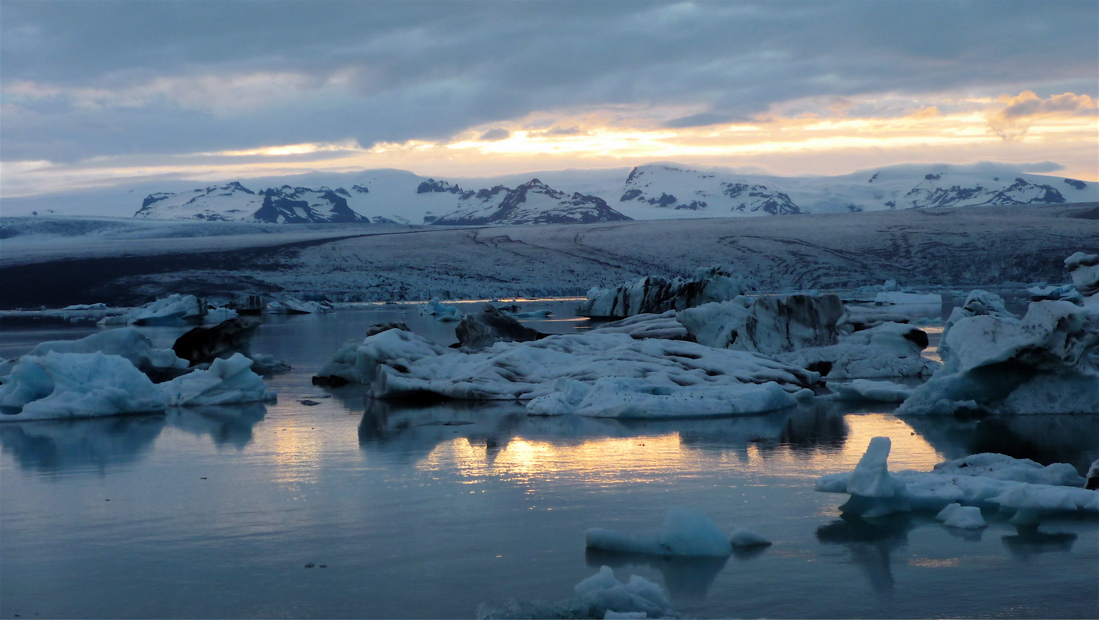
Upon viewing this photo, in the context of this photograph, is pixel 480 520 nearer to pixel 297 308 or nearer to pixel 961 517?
pixel 961 517

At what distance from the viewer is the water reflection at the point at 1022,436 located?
26.4ft

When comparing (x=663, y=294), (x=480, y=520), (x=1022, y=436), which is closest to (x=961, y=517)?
(x=480, y=520)

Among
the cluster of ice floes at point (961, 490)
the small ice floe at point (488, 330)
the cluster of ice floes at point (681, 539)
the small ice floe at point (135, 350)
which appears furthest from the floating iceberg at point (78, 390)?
the cluster of ice floes at point (961, 490)

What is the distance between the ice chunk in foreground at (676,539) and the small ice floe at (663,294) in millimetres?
23620

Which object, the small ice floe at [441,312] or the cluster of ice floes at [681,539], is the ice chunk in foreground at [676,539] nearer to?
the cluster of ice floes at [681,539]

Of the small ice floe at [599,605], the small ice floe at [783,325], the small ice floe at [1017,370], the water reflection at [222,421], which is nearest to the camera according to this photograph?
the small ice floe at [599,605]

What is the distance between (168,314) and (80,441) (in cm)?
2665

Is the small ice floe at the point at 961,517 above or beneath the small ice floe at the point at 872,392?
above

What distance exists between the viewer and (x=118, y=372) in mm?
11500

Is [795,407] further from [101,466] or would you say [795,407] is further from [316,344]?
[316,344]

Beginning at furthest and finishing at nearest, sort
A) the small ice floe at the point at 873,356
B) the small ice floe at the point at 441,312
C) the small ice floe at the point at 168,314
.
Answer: the small ice floe at the point at 168,314
the small ice floe at the point at 441,312
the small ice floe at the point at 873,356

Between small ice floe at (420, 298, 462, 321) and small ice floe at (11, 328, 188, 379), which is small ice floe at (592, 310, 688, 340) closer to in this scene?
small ice floe at (11, 328, 188, 379)

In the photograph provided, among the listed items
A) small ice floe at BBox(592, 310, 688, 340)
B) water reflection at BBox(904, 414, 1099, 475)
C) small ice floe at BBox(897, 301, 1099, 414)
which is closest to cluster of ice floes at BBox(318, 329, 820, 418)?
small ice floe at BBox(897, 301, 1099, 414)

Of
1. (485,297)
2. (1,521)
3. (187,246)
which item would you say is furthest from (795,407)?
(187,246)
